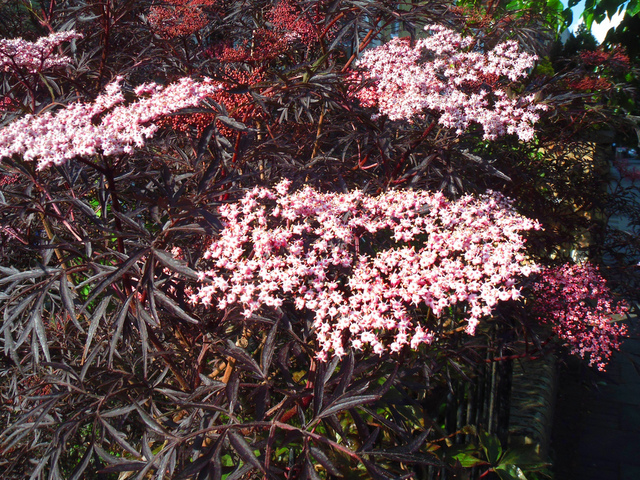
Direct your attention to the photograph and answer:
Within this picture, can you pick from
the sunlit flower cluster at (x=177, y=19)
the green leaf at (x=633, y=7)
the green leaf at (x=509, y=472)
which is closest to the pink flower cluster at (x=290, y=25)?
the sunlit flower cluster at (x=177, y=19)

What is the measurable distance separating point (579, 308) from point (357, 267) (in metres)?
1.47

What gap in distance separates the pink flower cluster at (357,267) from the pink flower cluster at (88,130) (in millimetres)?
372

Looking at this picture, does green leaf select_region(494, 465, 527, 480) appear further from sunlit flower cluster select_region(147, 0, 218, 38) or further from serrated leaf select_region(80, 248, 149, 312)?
sunlit flower cluster select_region(147, 0, 218, 38)

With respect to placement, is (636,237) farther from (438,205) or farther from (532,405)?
(438,205)

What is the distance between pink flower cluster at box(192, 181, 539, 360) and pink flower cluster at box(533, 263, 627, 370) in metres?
0.86

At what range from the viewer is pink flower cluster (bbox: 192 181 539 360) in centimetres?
142

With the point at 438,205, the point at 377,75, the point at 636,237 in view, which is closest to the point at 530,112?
the point at 377,75

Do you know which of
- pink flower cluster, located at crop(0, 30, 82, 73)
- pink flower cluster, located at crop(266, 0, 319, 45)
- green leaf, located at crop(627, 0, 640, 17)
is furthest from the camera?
green leaf, located at crop(627, 0, 640, 17)

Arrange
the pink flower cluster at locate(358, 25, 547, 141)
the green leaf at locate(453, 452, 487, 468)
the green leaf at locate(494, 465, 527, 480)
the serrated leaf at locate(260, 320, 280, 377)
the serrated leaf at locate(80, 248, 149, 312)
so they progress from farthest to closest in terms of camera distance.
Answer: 1. the green leaf at locate(494, 465, 527, 480)
2. the green leaf at locate(453, 452, 487, 468)
3. the pink flower cluster at locate(358, 25, 547, 141)
4. the serrated leaf at locate(260, 320, 280, 377)
5. the serrated leaf at locate(80, 248, 149, 312)

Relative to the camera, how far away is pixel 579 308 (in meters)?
2.44

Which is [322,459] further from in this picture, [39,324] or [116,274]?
[39,324]

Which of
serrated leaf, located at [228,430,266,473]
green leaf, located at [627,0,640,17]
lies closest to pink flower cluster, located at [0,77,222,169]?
serrated leaf, located at [228,430,266,473]

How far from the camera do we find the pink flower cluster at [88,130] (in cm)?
141

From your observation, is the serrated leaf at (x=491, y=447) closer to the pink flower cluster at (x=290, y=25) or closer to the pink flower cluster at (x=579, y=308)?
the pink flower cluster at (x=579, y=308)
